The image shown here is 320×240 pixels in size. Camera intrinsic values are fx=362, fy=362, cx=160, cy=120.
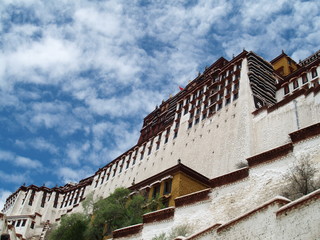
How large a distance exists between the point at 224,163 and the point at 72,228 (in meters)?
13.9

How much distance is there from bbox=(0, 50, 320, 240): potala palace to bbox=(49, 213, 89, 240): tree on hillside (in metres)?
4.47

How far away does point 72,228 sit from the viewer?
87.4ft

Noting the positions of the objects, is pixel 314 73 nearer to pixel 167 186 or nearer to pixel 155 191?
pixel 167 186

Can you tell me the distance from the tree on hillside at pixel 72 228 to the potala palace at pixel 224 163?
447 centimetres

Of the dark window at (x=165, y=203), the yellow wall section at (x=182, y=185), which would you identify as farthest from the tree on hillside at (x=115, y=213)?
the yellow wall section at (x=182, y=185)

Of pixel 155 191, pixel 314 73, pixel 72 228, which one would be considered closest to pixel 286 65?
pixel 314 73

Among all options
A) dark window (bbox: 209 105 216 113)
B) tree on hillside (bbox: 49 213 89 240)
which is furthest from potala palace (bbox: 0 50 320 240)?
tree on hillside (bbox: 49 213 89 240)

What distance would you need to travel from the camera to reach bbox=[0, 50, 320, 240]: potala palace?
12.9 m

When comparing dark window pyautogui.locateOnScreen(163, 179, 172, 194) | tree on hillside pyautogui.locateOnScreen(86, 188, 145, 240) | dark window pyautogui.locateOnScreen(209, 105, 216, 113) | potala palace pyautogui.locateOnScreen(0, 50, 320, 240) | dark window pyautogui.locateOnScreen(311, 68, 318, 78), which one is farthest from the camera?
dark window pyautogui.locateOnScreen(209, 105, 216, 113)

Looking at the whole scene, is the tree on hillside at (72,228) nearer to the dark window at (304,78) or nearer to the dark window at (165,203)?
the dark window at (165,203)

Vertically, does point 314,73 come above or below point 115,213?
above

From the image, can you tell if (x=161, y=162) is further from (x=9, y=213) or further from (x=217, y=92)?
(x=9, y=213)

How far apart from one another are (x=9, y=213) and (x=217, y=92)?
43905 millimetres

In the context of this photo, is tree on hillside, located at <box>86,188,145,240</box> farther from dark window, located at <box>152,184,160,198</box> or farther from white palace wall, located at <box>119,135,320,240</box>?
white palace wall, located at <box>119,135,320,240</box>
